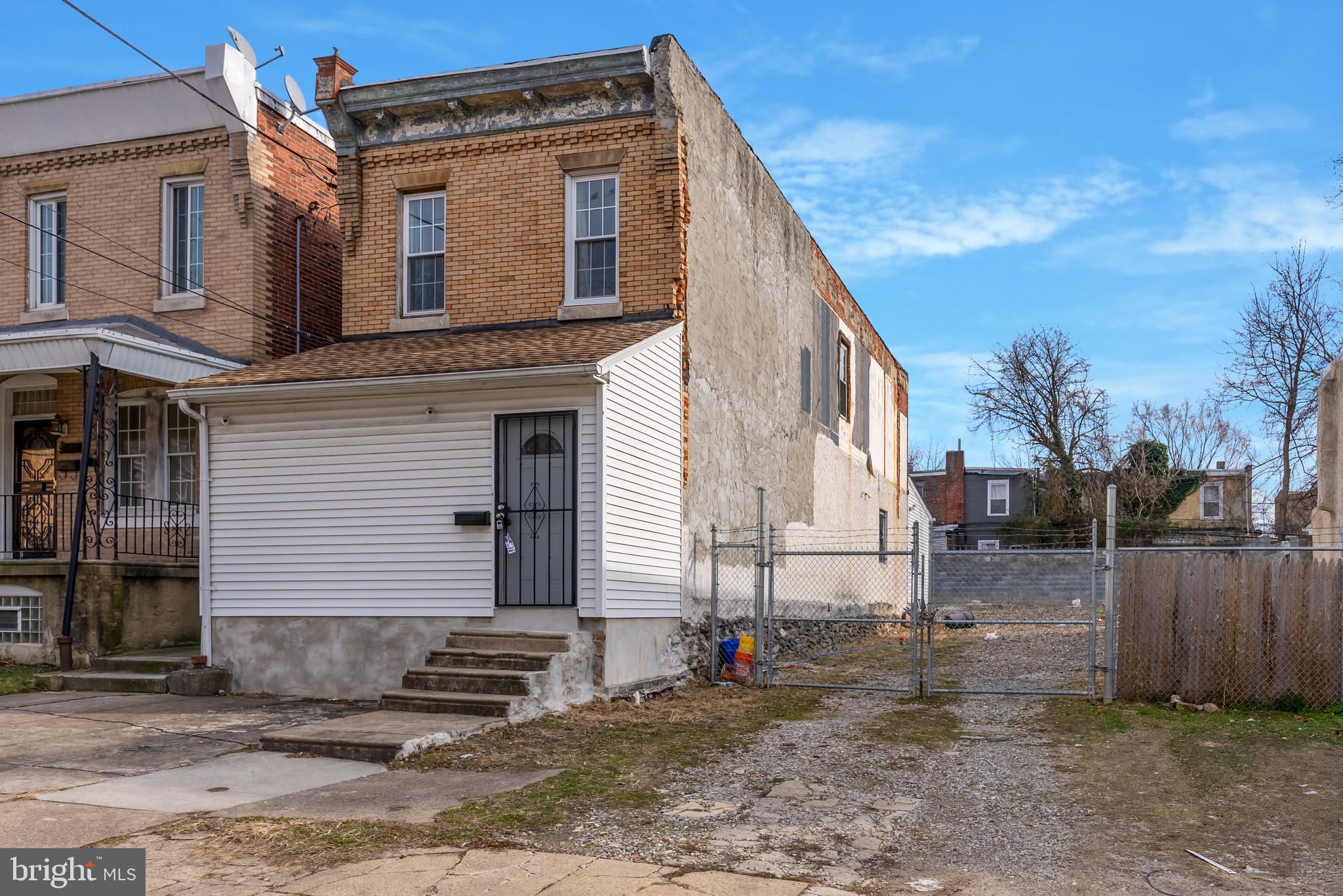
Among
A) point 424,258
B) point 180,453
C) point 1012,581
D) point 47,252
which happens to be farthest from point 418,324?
point 1012,581

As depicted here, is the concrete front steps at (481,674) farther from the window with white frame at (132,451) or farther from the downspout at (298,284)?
the window with white frame at (132,451)

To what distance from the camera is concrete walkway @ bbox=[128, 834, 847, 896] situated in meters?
5.91

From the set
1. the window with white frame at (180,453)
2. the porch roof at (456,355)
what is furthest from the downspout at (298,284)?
the porch roof at (456,355)

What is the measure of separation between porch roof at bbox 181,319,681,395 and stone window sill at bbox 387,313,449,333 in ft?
0.30

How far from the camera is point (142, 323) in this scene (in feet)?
56.7

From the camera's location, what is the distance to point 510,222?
1543cm

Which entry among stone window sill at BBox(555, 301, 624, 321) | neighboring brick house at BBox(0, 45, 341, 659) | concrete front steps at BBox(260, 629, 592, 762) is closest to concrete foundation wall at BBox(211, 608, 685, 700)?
concrete front steps at BBox(260, 629, 592, 762)

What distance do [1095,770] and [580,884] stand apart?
5080 millimetres

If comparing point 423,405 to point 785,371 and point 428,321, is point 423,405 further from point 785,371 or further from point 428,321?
point 785,371

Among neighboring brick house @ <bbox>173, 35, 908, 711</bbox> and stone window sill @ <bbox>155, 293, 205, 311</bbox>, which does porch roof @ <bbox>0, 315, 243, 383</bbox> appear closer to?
stone window sill @ <bbox>155, 293, 205, 311</bbox>

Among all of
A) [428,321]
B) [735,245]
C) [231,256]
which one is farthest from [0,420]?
[735,245]

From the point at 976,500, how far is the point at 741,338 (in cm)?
3342

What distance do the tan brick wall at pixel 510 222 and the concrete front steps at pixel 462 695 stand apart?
465 cm

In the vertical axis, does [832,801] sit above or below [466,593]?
below
